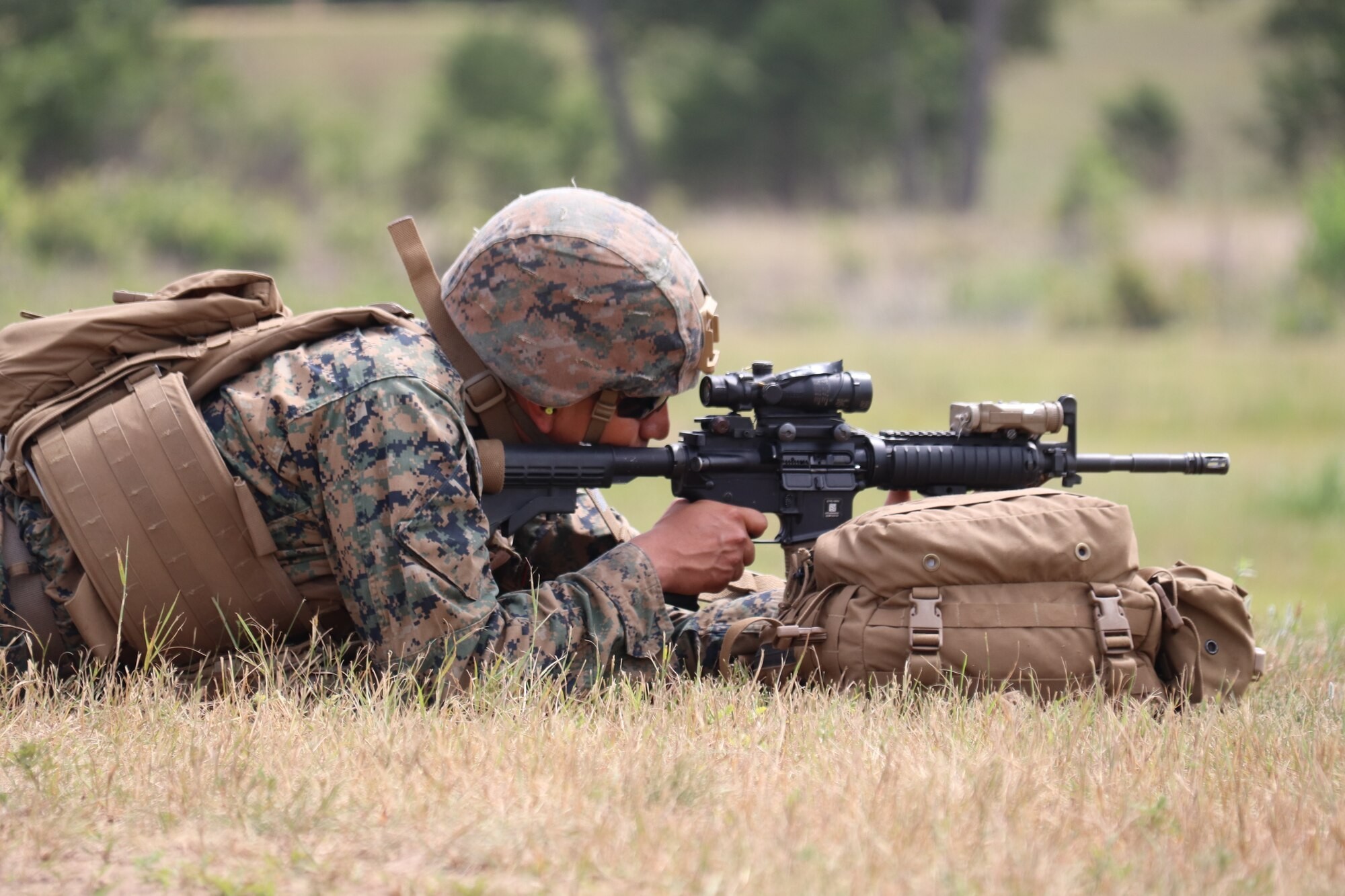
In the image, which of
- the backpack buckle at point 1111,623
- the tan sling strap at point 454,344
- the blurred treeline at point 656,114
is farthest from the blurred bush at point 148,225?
the backpack buckle at point 1111,623

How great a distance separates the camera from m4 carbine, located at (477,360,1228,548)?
4.41m

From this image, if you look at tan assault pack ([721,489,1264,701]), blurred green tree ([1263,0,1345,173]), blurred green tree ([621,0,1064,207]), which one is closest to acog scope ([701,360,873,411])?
tan assault pack ([721,489,1264,701])

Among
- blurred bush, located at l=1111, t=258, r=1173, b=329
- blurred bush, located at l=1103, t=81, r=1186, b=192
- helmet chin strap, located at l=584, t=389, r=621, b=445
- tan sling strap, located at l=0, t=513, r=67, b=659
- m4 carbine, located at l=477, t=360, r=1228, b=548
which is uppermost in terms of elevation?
blurred bush, located at l=1103, t=81, r=1186, b=192

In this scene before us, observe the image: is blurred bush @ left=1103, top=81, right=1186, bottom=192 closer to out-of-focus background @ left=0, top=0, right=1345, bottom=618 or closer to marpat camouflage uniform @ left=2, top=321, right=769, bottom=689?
out-of-focus background @ left=0, top=0, right=1345, bottom=618

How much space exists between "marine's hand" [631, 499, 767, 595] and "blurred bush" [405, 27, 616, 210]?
34002 millimetres

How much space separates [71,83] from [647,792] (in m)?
32.7

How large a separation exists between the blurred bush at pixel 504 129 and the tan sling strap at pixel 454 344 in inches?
1339

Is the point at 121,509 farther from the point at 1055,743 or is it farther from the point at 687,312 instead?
the point at 1055,743

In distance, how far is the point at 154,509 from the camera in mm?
3945

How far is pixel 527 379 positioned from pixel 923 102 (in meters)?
41.1

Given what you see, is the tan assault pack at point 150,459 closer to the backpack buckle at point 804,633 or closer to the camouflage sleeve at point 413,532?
the camouflage sleeve at point 413,532

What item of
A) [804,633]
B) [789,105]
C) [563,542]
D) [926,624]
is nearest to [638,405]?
[563,542]

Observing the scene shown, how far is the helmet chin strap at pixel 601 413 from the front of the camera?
14.6 ft

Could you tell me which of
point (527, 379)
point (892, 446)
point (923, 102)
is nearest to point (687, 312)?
point (527, 379)
